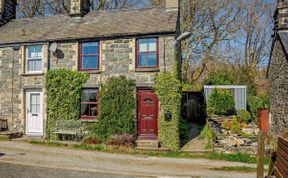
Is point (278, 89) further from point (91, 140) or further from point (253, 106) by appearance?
point (91, 140)

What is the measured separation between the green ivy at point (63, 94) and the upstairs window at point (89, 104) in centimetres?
26

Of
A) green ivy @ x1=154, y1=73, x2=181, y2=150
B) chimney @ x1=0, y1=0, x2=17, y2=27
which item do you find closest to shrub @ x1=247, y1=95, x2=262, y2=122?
green ivy @ x1=154, y1=73, x2=181, y2=150

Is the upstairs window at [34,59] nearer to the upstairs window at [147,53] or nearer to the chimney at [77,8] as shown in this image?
the chimney at [77,8]

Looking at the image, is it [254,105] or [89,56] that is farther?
[254,105]

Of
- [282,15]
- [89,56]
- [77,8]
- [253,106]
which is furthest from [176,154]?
[253,106]

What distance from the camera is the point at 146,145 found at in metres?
13.3

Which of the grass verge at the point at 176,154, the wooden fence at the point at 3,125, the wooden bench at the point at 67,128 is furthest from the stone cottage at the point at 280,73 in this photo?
the wooden fence at the point at 3,125

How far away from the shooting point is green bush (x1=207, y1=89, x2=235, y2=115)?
17797 mm

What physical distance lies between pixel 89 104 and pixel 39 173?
6.35 metres

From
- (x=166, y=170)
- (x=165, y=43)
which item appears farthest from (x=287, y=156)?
(x=165, y=43)

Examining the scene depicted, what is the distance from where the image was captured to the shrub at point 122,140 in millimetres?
13141

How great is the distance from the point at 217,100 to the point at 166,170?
9585 millimetres

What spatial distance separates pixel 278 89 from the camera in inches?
596

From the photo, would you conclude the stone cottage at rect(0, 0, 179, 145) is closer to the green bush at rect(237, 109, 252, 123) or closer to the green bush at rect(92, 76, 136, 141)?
the green bush at rect(92, 76, 136, 141)
